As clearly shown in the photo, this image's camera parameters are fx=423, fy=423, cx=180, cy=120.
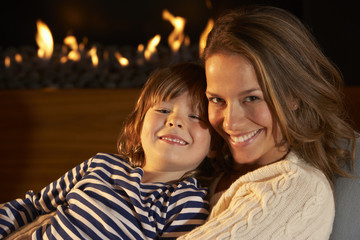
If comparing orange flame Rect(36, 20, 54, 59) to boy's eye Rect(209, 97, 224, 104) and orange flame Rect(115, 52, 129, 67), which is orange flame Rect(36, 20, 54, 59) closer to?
orange flame Rect(115, 52, 129, 67)

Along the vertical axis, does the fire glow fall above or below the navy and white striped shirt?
above

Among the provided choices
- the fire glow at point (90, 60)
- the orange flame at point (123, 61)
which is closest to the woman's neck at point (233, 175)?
the fire glow at point (90, 60)

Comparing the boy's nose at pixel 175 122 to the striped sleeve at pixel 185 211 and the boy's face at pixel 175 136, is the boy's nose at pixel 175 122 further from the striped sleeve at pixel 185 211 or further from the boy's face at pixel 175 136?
the striped sleeve at pixel 185 211

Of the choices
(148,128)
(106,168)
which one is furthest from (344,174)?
(106,168)

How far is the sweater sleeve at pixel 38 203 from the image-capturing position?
4.09ft

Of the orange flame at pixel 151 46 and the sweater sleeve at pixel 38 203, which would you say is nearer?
the sweater sleeve at pixel 38 203

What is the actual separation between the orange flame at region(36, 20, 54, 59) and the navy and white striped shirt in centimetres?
127

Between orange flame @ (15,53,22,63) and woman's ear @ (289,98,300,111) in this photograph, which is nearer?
woman's ear @ (289,98,300,111)

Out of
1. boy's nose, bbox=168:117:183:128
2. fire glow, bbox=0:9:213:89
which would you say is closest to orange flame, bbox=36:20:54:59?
fire glow, bbox=0:9:213:89

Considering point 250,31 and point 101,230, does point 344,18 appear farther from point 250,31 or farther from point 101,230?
point 101,230

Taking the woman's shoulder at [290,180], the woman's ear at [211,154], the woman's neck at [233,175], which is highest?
the woman's ear at [211,154]

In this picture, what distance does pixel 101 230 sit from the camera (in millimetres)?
1054

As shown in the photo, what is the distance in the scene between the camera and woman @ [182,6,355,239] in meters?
0.92

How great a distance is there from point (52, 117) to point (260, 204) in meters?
1.41
